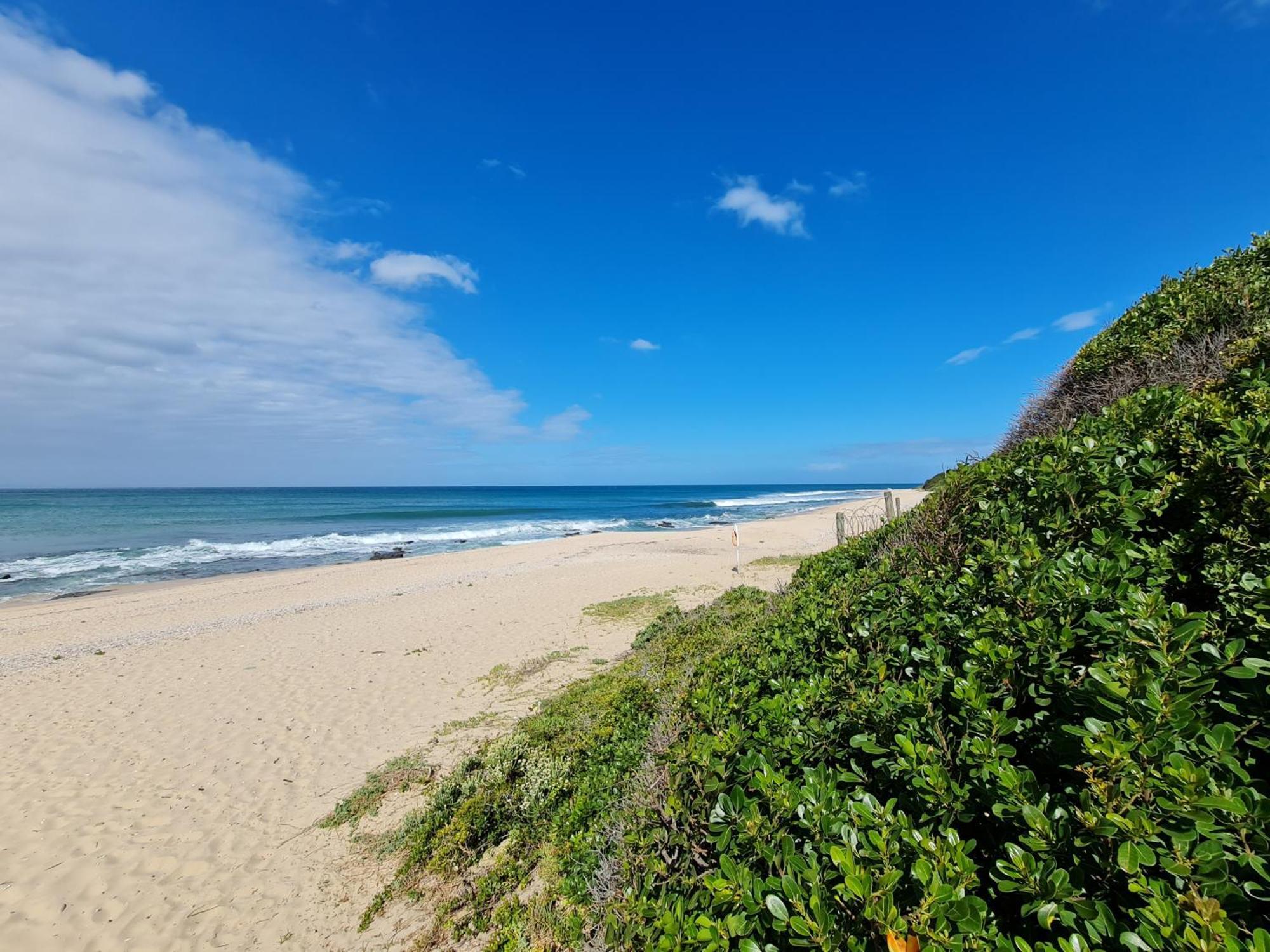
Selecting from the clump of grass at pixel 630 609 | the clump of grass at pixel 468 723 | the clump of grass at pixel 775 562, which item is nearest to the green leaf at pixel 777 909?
the clump of grass at pixel 468 723

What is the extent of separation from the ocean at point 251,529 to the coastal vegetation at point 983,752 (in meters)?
28.1

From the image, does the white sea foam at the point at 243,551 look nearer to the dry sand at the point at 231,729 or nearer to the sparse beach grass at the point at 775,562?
the dry sand at the point at 231,729

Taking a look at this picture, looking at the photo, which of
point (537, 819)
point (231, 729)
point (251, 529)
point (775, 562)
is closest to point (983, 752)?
point (537, 819)

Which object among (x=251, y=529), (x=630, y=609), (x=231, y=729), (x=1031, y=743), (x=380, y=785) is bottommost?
(x=231, y=729)

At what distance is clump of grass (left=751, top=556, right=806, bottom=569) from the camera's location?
58.7ft

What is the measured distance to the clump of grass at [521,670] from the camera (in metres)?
8.80

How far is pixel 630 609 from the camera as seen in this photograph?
12.9 metres

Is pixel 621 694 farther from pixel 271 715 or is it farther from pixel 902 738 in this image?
pixel 271 715

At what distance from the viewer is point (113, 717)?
8.16 m

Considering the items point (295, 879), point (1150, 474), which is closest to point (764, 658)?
point (1150, 474)

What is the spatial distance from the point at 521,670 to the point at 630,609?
4.08 meters

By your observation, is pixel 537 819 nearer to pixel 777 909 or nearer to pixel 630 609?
pixel 777 909

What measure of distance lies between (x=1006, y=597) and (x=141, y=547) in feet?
143

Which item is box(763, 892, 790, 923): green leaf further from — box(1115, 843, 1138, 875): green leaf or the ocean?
the ocean
